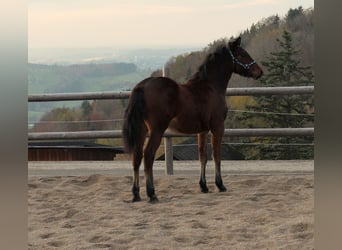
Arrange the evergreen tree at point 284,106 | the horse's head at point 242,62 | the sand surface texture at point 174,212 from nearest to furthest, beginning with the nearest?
1. the sand surface texture at point 174,212
2. the horse's head at point 242,62
3. the evergreen tree at point 284,106

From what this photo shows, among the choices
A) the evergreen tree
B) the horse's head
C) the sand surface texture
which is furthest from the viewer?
the evergreen tree

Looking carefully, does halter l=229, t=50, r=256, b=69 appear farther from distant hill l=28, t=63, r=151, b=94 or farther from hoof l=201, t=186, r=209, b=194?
distant hill l=28, t=63, r=151, b=94

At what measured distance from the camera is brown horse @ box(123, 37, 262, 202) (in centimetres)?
401

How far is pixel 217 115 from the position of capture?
4.49m

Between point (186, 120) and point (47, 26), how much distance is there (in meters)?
9.16

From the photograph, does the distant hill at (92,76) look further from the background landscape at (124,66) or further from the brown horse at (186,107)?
the brown horse at (186,107)

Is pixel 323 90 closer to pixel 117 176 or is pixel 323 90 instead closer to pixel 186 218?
pixel 186 218

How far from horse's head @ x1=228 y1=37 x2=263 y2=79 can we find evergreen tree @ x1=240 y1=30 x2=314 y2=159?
25.2 ft

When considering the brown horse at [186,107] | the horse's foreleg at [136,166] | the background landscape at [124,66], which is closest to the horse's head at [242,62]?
the brown horse at [186,107]

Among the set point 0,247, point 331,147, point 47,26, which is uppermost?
point 47,26

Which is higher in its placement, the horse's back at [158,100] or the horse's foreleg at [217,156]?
the horse's back at [158,100]

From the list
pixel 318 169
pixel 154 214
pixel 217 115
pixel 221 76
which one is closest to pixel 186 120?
pixel 217 115

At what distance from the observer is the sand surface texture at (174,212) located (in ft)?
9.39

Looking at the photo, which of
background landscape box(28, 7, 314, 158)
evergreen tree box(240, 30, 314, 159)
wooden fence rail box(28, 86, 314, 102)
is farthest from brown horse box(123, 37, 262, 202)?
evergreen tree box(240, 30, 314, 159)
